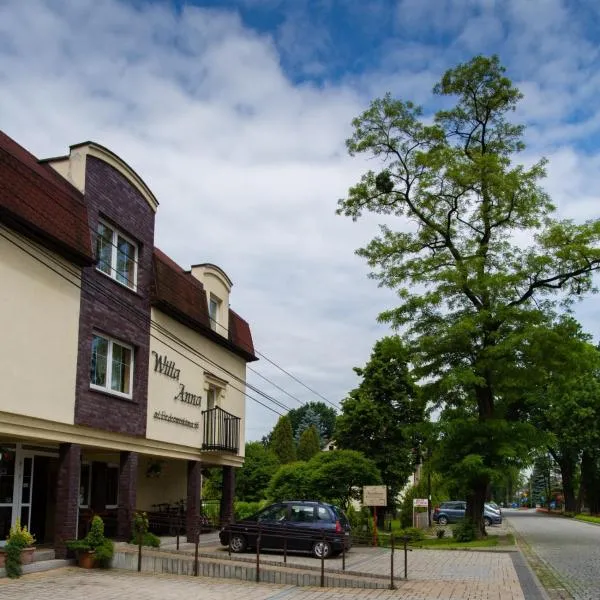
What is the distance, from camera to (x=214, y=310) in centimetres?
2447

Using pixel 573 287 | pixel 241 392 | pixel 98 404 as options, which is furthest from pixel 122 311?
pixel 573 287

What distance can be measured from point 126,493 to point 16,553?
4716mm

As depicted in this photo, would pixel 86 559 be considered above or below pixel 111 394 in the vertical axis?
below

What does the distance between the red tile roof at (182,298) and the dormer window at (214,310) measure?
523 mm

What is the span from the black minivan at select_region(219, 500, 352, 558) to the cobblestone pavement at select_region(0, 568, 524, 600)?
4895 millimetres

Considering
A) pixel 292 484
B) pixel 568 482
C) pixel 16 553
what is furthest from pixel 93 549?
pixel 568 482

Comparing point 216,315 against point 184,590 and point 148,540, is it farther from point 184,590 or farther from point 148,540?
point 184,590

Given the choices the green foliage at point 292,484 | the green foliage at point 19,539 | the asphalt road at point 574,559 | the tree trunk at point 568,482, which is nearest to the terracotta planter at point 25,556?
the green foliage at point 19,539

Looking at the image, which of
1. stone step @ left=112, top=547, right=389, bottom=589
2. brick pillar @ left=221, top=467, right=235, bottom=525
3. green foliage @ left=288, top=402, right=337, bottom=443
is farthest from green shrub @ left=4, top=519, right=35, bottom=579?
green foliage @ left=288, top=402, right=337, bottom=443

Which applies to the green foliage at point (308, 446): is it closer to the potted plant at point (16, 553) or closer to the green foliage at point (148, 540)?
the green foliage at point (148, 540)

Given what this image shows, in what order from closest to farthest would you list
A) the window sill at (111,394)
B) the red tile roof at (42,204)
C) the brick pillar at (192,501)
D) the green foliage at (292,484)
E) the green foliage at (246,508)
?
the red tile roof at (42,204) → the window sill at (111,394) → the brick pillar at (192,501) → the green foliage at (292,484) → the green foliage at (246,508)

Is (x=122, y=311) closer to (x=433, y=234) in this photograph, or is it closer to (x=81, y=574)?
(x=81, y=574)

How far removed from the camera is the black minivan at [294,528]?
19.5 meters

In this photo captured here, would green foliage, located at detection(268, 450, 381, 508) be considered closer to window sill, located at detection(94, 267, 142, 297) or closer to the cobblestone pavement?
window sill, located at detection(94, 267, 142, 297)
